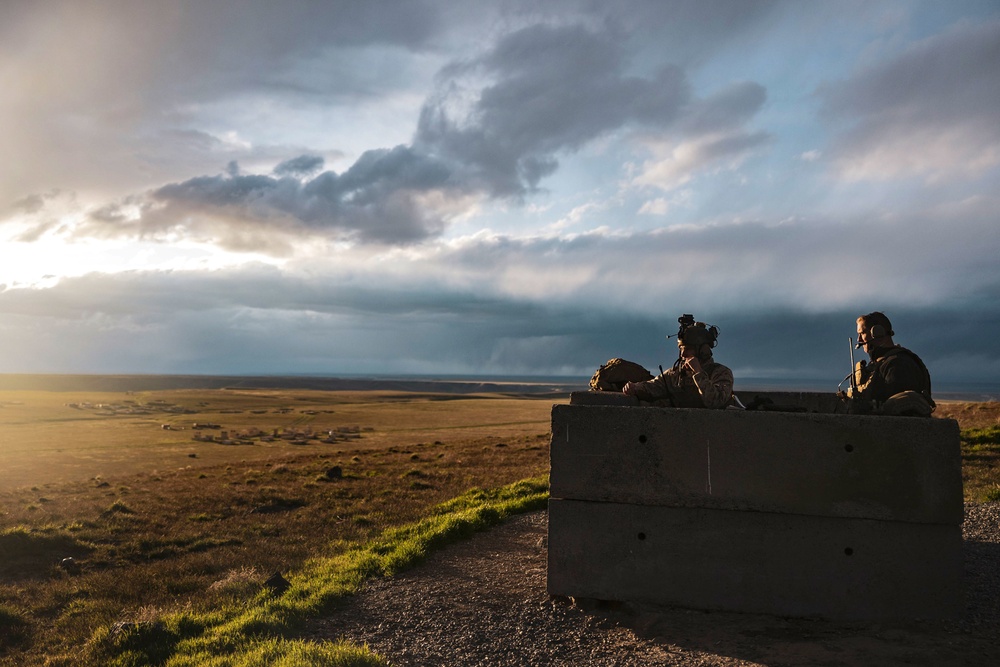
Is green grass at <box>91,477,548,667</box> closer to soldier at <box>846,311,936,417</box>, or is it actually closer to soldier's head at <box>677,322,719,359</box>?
soldier's head at <box>677,322,719,359</box>

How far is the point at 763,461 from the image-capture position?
764cm

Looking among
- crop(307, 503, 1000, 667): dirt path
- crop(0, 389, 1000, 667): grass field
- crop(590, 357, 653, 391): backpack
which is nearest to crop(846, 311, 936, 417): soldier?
crop(307, 503, 1000, 667): dirt path

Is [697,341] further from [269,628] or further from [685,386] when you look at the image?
[269,628]

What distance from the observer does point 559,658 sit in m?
6.72

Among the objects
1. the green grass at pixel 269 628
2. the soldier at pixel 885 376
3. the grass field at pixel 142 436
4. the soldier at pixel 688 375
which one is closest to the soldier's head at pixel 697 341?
the soldier at pixel 688 375

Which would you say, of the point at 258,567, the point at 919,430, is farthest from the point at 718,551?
the point at 258,567

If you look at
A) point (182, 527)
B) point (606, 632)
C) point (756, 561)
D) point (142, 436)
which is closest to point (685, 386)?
point (756, 561)

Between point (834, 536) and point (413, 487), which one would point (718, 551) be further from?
point (413, 487)

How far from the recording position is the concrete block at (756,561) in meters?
7.33

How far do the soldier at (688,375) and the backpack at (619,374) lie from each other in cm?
68

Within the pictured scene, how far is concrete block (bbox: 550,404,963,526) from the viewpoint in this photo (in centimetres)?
736

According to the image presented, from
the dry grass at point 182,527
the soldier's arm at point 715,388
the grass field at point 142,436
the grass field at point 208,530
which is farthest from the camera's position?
the grass field at point 142,436

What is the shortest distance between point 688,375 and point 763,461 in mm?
1604

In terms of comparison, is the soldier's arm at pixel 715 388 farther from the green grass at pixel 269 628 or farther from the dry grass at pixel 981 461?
the dry grass at pixel 981 461
